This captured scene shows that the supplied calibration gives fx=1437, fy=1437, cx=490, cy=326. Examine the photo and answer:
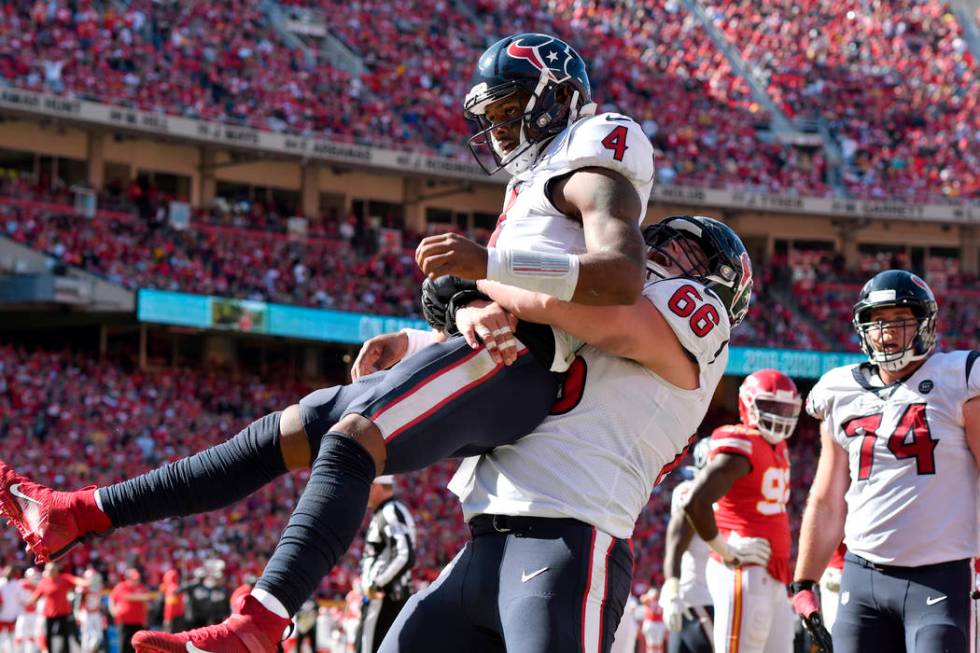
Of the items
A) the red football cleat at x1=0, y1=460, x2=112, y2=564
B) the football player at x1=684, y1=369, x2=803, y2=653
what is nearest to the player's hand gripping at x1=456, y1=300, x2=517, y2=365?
the red football cleat at x1=0, y1=460, x2=112, y2=564

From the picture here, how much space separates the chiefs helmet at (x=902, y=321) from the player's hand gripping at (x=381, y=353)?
6.90 feet

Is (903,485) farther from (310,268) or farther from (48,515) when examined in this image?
(310,268)

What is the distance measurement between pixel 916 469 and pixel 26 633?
13083 mm

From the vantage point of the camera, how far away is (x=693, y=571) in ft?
29.6

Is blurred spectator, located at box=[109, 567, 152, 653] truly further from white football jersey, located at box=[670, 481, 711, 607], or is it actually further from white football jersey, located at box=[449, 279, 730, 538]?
white football jersey, located at box=[449, 279, 730, 538]

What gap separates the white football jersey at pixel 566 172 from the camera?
3662 mm

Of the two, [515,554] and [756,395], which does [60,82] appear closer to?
[756,395]

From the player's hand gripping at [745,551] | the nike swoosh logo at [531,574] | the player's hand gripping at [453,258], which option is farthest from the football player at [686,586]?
the player's hand gripping at [453,258]

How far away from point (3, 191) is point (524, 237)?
2353cm

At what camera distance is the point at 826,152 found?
34531 millimetres

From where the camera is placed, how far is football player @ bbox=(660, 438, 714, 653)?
8.05 meters

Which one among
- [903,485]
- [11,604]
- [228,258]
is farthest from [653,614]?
[228,258]

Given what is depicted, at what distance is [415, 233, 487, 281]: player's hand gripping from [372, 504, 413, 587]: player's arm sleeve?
567 centimetres

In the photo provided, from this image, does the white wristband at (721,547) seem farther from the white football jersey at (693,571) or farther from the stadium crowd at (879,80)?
the stadium crowd at (879,80)
